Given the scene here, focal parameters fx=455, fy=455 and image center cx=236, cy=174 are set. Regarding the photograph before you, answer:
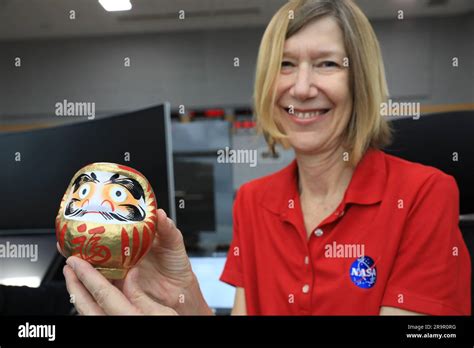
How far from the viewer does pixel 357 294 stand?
2.43 feet

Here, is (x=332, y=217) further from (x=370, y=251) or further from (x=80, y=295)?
(x=80, y=295)

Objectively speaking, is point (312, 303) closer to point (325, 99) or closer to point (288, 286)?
point (288, 286)

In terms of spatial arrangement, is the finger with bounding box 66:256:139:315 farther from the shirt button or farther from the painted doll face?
the shirt button

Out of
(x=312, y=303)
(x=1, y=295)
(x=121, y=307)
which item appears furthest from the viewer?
(x=1, y=295)

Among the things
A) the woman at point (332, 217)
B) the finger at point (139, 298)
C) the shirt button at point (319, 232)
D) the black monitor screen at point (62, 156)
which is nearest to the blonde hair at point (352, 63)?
the woman at point (332, 217)

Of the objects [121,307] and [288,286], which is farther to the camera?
[288,286]

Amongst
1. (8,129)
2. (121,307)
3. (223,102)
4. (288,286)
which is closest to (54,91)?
(8,129)

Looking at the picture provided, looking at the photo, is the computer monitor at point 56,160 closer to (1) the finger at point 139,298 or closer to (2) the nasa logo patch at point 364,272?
(1) the finger at point 139,298

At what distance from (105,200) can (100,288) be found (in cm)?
13

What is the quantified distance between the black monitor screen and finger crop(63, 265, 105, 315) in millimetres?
268

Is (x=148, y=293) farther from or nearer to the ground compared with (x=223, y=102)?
nearer to the ground

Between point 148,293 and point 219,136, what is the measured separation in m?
0.32

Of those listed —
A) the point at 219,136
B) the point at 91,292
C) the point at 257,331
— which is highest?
the point at 219,136

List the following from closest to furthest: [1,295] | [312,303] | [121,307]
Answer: [121,307]
[312,303]
[1,295]
